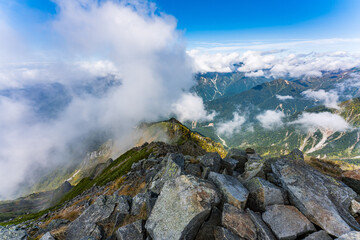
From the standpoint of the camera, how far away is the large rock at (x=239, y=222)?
1429 cm

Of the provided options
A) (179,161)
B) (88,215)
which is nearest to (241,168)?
(179,161)

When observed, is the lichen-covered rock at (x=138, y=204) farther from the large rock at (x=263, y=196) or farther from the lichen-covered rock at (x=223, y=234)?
the large rock at (x=263, y=196)

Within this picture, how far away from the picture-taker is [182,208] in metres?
16.2

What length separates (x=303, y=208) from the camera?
52.6 ft

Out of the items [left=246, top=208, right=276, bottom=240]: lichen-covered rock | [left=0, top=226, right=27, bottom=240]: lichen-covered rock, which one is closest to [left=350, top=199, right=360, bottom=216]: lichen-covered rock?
[left=246, top=208, right=276, bottom=240]: lichen-covered rock

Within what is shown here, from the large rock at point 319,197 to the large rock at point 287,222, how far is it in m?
0.83

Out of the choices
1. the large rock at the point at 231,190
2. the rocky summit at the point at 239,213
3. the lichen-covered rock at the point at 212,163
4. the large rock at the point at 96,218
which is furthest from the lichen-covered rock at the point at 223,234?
the lichen-covered rock at the point at 212,163

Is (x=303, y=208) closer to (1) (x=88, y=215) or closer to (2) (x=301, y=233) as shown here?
(2) (x=301, y=233)

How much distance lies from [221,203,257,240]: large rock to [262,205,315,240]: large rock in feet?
6.24

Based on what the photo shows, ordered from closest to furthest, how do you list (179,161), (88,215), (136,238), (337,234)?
(337,234), (136,238), (88,215), (179,161)

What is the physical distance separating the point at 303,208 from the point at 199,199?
9998 mm

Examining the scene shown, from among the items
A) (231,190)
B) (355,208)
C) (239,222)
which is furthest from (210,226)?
(355,208)

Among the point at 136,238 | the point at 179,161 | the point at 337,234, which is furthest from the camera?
the point at 179,161

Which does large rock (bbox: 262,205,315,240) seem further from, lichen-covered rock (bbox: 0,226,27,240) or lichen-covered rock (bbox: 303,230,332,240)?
lichen-covered rock (bbox: 0,226,27,240)
